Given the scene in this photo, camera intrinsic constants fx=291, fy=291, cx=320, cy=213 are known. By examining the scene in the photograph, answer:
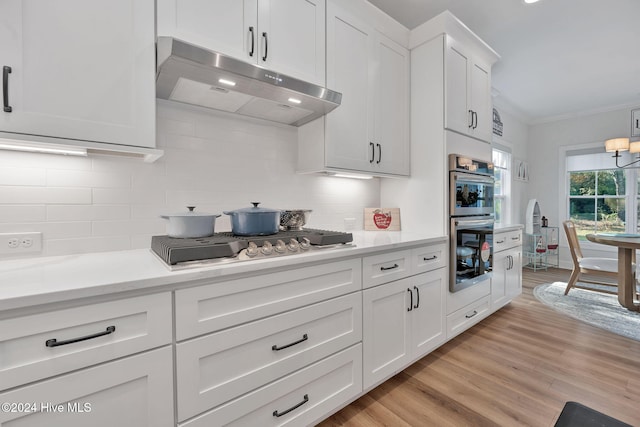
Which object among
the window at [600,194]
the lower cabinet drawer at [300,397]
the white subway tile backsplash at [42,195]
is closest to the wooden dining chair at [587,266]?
the window at [600,194]

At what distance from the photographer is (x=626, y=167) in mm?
4574

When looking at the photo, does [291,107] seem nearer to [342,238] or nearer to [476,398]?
[342,238]

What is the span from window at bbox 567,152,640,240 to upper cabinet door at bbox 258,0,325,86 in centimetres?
549

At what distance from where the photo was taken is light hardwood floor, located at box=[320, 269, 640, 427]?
1614 mm

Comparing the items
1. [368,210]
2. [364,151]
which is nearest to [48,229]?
[364,151]

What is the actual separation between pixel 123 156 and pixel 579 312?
171 inches

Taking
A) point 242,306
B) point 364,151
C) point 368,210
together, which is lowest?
point 242,306

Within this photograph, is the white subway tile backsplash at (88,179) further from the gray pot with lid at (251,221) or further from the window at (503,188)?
the window at (503,188)

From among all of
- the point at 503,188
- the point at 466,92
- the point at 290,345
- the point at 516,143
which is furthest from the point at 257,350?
the point at 516,143

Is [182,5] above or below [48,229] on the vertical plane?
above

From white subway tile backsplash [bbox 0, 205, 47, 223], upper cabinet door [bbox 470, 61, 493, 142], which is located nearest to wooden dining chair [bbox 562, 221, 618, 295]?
upper cabinet door [bbox 470, 61, 493, 142]

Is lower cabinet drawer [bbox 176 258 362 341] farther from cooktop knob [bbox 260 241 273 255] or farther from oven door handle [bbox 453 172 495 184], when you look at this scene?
oven door handle [bbox 453 172 495 184]

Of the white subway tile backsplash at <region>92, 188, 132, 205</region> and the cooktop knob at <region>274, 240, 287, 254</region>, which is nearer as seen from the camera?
the cooktop knob at <region>274, 240, 287, 254</region>

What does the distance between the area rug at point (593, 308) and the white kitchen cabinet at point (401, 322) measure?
1924 mm
